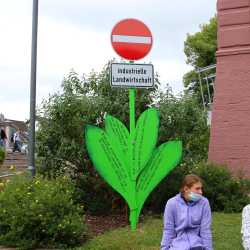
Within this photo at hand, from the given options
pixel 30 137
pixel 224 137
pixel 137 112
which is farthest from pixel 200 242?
pixel 224 137

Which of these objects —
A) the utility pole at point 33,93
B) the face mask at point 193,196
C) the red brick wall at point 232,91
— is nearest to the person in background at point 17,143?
the red brick wall at point 232,91

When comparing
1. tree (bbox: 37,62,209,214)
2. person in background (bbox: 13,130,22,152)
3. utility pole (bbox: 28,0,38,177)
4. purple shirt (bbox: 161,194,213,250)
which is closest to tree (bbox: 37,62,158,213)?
tree (bbox: 37,62,209,214)

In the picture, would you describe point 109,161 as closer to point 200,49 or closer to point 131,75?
point 131,75

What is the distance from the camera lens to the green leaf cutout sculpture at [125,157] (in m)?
8.61

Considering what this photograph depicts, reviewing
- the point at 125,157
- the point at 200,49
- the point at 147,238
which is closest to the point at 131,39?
the point at 125,157

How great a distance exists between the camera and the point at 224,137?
1185 centimetres

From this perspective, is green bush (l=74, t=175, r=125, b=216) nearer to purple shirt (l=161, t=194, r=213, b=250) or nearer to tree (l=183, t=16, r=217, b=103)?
purple shirt (l=161, t=194, r=213, b=250)

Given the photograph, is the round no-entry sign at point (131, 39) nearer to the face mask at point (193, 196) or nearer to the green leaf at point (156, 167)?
the green leaf at point (156, 167)

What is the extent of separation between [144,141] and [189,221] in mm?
3860

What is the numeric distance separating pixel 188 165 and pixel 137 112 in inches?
54.1

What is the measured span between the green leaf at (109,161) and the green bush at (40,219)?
2.34 ft

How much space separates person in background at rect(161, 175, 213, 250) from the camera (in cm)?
487

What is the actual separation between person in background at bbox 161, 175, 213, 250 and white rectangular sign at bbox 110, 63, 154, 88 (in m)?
3.69

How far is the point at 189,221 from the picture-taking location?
16.0 ft
